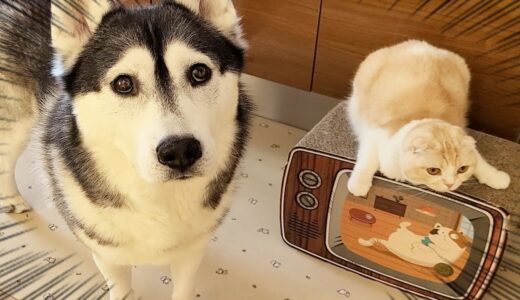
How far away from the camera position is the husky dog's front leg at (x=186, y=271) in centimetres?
135

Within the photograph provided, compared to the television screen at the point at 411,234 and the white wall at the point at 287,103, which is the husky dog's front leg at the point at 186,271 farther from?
the white wall at the point at 287,103

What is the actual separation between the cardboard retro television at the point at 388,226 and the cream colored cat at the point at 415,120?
0.06 metres

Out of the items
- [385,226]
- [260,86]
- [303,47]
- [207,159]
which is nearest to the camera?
[207,159]

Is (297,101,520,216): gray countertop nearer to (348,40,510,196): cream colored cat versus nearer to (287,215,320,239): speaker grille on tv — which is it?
(348,40,510,196): cream colored cat

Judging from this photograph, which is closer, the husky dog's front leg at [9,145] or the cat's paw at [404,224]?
the husky dog's front leg at [9,145]

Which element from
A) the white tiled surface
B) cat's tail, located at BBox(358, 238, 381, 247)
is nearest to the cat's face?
cat's tail, located at BBox(358, 238, 381, 247)

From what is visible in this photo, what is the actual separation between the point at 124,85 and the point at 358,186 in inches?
34.3

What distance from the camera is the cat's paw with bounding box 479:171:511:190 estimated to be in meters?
1.50

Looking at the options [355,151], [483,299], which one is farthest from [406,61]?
Answer: [483,299]

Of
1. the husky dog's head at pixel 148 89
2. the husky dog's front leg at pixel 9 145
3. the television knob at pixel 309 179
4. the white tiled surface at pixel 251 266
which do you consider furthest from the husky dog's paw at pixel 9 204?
the television knob at pixel 309 179

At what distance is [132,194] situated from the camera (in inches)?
43.3

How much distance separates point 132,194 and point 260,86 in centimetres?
141

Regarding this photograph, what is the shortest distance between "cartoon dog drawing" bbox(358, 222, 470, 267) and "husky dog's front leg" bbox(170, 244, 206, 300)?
640 millimetres

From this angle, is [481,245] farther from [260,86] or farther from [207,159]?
[260,86]
